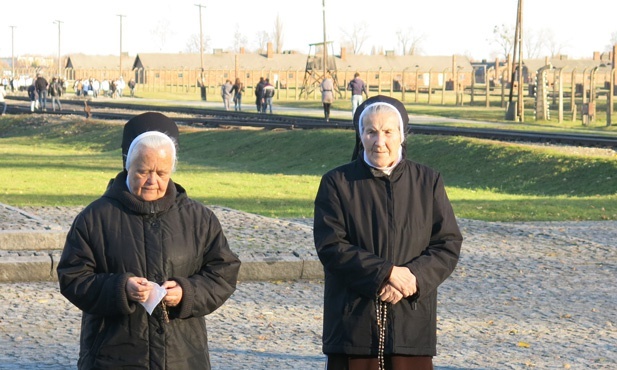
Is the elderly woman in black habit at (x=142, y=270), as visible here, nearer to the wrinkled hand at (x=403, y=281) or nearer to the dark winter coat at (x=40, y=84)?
the wrinkled hand at (x=403, y=281)

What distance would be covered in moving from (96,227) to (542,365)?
3.88 m

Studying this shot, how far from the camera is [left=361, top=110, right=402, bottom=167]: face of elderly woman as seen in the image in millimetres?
5113

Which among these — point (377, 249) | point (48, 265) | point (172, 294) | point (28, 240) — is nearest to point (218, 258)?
point (172, 294)

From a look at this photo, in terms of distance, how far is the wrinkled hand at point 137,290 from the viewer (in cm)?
444

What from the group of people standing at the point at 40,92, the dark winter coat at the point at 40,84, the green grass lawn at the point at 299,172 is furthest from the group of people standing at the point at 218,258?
the dark winter coat at the point at 40,84

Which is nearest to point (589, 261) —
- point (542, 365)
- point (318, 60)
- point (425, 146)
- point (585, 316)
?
point (585, 316)

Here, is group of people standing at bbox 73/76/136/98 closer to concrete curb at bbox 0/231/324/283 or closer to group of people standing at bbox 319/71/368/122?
group of people standing at bbox 319/71/368/122

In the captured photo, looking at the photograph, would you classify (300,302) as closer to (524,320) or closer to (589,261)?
(524,320)

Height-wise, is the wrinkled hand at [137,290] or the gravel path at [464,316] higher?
the wrinkled hand at [137,290]

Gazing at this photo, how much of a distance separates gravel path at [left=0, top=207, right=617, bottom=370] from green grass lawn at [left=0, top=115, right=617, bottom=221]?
450 centimetres

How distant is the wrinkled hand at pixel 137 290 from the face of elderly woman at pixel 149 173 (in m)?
0.35

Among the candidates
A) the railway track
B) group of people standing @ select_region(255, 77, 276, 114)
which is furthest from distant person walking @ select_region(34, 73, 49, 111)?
group of people standing @ select_region(255, 77, 276, 114)

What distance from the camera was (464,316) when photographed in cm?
923

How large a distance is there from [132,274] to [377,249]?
1139 millimetres
